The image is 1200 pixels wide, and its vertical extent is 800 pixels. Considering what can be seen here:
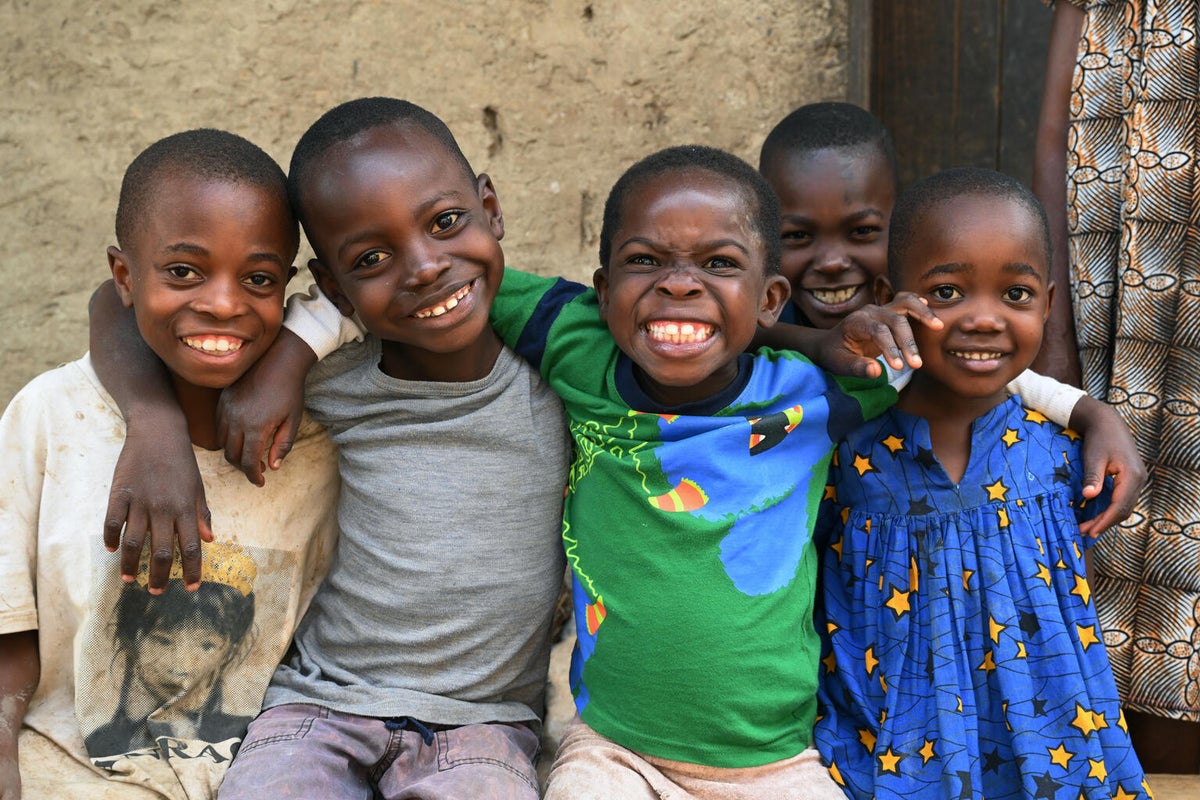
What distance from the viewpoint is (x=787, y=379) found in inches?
82.4

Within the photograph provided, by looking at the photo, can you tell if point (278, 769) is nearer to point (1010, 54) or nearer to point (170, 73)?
point (170, 73)

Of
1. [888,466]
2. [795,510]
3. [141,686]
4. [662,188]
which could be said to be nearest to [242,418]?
[141,686]

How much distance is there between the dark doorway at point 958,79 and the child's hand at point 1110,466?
1.41 meters

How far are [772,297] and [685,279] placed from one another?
218 mm

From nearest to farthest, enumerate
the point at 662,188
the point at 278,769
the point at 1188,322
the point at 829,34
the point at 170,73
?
the point at 278,769
the point at 662,188
the point at 1188,322
the point at 170,73
the point at 829,34

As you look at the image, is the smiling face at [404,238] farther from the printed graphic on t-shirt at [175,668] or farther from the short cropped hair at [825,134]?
the short cropped hair at [825,134]

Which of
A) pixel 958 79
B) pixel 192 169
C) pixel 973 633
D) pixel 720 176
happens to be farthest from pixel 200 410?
pixel 958 79

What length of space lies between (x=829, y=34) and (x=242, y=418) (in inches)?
75.6

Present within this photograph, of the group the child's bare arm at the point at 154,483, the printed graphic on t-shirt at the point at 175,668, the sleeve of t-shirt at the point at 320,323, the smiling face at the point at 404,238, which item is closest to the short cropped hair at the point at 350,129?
the smiling face at the point at 404,238

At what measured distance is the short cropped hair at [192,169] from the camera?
2020 mm

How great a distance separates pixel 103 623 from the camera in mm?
2078

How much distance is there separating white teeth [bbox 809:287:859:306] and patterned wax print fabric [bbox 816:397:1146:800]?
369mm

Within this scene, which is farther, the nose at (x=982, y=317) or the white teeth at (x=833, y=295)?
the white teeth at (x=833, y=295)

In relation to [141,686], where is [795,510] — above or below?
above
